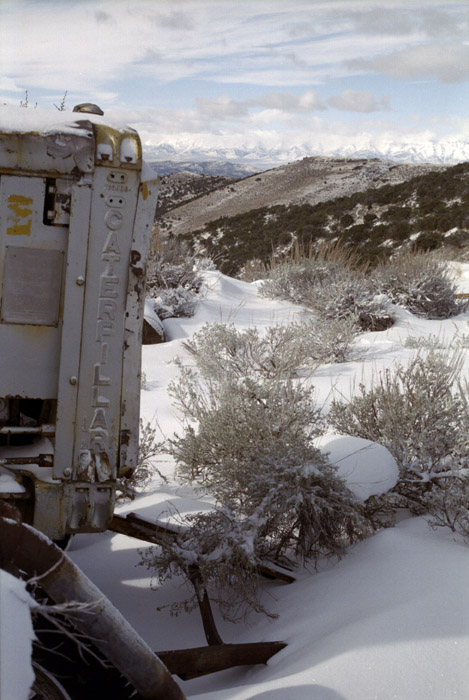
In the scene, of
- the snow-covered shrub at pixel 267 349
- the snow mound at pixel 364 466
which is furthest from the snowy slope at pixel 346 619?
the snow-covered shrub at pixel 267 349

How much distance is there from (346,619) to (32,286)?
181cm

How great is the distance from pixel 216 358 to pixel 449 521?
3609 millimetres

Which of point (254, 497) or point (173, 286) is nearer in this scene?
point (254, 497)

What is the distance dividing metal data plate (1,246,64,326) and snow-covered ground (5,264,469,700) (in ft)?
5.08

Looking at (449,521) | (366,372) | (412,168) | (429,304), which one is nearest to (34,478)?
(449,521)

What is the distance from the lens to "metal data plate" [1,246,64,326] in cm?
235

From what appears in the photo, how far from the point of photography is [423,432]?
13.3 ft

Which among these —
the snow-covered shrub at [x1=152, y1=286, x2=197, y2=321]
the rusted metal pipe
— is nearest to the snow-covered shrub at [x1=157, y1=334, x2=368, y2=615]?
the rusted metal pipe

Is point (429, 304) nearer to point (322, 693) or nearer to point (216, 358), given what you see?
point (216, 358)

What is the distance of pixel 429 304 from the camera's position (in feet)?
34.1

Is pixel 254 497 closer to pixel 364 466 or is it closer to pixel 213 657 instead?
pixel 364 466

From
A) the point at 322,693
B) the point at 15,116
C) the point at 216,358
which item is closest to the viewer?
the point at 322,693

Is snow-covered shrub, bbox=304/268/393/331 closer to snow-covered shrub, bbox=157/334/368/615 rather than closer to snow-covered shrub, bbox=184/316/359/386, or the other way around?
snow-covered shrub, bbox=184/316/359/386

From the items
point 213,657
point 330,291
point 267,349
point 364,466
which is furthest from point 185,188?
point 213,657
